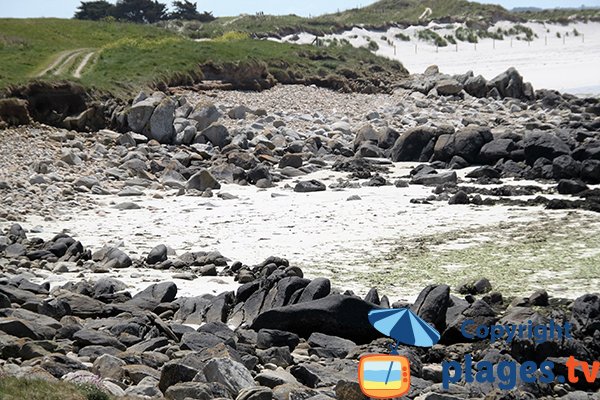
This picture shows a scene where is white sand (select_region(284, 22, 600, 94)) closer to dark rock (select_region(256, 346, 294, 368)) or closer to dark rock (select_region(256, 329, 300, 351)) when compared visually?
dark rock (select_region(256, 329, 300, 351))

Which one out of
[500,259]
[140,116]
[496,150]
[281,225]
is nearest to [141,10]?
[140,116]

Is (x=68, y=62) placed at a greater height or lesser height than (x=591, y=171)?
greater

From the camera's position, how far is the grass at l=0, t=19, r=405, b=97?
1374 inches

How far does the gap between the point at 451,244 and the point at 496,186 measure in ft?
24.0

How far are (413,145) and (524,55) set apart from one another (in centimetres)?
3669

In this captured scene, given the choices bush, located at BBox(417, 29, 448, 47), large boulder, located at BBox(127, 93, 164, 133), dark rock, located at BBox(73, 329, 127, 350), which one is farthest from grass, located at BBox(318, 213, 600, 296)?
bush, located at BBox(417, 29, 448, 47)

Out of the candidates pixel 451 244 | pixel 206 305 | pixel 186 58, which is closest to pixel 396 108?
pixel 186 58

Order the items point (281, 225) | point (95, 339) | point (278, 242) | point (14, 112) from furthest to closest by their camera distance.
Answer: point (14, 112)
point (281, 225)
point (278, 242)
point (95, 339)

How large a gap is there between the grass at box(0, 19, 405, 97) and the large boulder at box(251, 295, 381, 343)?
19.8 meters

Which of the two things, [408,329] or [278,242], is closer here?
[408,329]

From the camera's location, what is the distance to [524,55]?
64.9 meters

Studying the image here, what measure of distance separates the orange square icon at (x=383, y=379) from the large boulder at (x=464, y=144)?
70.6ft

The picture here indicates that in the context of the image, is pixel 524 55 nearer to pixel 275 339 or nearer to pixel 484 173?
pixel 484 173

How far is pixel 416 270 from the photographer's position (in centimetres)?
1648
